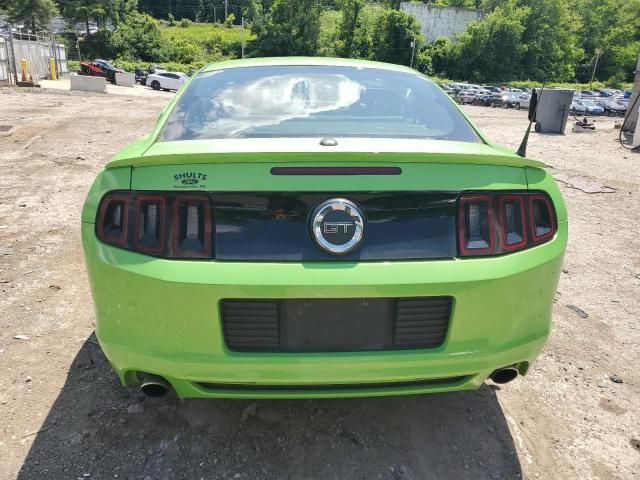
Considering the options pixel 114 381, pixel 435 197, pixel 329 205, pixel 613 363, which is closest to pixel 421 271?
pixel 435 197

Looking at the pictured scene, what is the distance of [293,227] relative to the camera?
1811mm

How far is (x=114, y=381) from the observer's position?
267 centimetres

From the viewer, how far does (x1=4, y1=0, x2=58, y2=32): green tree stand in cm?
5978

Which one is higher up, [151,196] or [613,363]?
[151,196]

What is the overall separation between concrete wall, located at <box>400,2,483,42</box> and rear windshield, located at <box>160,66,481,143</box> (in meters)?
91.3

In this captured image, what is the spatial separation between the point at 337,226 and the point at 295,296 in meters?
0.29

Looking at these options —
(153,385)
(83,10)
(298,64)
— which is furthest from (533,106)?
(83,10)

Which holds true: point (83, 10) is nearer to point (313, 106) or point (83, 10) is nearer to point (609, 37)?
point (313, 106)

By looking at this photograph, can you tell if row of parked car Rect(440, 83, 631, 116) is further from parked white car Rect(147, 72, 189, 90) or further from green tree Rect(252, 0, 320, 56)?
green tree Rect(252, 0, 320, 56)

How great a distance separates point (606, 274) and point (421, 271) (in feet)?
11.6

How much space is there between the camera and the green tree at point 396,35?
77688 mm

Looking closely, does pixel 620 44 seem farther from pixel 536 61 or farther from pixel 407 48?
pixel 407 48

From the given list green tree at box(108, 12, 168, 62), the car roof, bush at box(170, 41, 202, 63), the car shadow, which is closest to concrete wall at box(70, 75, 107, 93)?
the car roof

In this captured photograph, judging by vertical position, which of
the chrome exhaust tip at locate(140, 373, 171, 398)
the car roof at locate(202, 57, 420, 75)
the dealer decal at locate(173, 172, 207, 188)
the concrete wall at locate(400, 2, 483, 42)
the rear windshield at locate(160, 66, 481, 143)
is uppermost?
the concrete wall at locate(400, 2, 483, 42)
